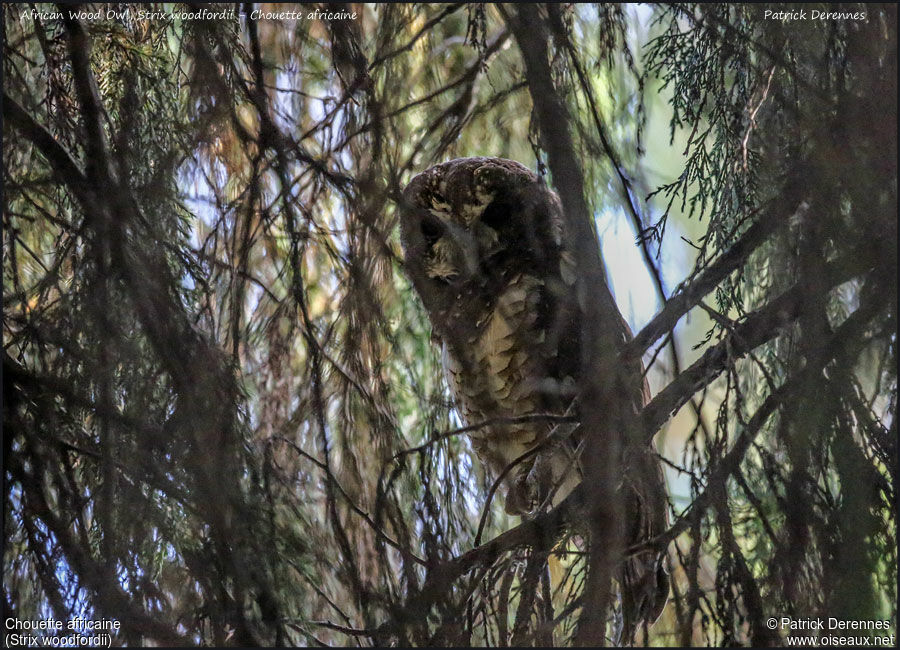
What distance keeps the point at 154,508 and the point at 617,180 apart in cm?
109

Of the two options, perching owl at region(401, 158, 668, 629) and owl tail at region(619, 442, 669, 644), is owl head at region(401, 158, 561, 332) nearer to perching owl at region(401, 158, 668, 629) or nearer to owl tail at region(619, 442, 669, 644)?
perching owl at region(401, 158, 668, 629)

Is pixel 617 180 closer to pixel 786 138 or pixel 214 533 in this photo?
pixel 786 138

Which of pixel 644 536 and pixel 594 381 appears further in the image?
pixel 644 536

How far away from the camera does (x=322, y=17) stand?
66.2 inches

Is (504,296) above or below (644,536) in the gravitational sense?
above

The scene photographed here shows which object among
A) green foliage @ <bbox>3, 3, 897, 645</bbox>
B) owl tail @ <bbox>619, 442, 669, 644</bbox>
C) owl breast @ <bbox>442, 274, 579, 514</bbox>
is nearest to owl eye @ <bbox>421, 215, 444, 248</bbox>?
owl breast @ <bbox>442, 274, 579, 514</bbox>

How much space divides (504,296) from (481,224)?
246 millimetres

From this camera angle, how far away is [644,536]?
63.8 inches

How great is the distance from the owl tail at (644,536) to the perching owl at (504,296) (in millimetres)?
292

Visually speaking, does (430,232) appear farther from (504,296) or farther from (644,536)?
(644,536)

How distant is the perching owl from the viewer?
215cm

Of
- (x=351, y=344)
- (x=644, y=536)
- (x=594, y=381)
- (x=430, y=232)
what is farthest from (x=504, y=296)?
(x=594, y=381)

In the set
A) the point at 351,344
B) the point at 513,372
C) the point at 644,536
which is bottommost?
the point at 644,536

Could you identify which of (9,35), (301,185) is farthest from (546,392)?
(9,35)
